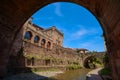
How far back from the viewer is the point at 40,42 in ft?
84.6

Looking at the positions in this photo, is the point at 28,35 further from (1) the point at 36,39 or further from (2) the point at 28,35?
(1) the point at 36,39

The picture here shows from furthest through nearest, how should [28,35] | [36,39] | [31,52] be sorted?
[36,39] → [28,35] → [31,52]

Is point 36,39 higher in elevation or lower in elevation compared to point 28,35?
lower

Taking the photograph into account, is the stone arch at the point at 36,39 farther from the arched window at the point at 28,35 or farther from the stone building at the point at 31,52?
the arched window at the point at 28,35

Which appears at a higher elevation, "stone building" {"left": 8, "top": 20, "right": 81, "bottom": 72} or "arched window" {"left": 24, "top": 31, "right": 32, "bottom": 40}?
"arched window" {"left": 24, "top": 31, "right": 32, "bottom": 40}

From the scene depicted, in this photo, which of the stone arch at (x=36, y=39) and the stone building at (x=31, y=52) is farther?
the stone arch at (x=36, y=39)

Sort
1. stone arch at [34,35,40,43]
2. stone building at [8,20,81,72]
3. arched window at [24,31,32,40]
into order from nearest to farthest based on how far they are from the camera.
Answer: stone building at [8,20,81,72] → arched window at [24,31,32,40] → stone arch at [34,35,40,43]

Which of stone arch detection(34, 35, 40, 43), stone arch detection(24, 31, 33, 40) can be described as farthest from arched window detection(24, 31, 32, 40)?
stone arch detection(34, 35, 40, 43)

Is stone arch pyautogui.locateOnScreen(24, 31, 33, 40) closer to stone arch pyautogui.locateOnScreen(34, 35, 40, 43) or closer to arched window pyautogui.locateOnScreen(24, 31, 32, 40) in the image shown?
arched window pyautogui.locateOnScreen(24, 31, 32, 40)

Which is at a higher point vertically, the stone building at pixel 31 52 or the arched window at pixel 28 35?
the arched window at pixel 28 35

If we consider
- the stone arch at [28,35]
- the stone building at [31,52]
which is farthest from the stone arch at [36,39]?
the stone arch at [28,35]

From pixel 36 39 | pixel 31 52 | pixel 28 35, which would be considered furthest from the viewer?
pixel 36 39

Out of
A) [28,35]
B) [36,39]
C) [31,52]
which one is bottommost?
[31,52]

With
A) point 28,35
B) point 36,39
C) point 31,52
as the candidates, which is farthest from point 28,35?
point 31,52
